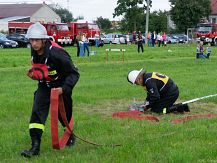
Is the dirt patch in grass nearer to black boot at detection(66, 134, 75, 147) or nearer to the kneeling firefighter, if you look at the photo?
the kneeling firefighter

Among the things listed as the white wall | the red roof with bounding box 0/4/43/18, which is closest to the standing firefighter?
the red roof with bounding box 0/4/43/18

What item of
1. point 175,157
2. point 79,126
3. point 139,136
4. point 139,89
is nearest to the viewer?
point 175,157

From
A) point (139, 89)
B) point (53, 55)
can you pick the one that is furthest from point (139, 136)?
point (139, 89)

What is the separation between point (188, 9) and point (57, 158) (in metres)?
74.4

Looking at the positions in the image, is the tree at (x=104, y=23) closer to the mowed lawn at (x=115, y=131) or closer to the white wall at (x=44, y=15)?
the white wall at (x=44, y=15)

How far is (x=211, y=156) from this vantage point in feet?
20.4

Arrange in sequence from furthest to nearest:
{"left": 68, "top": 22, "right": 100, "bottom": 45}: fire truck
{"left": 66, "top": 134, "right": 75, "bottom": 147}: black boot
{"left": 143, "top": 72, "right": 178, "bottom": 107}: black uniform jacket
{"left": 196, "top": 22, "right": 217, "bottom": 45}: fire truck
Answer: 1. {"left": 196, "top": 22, "right": 217, "bottom": 45}: fire truck
2. {"left": 68, "top": 22, "right": 100, "bottom": 45}: fire truck
3. {"left": 143, "top": 72, "right": 178, "bottom": 107}: black uniform jacket
4. {"left": 66, "top": 134, "right": 75, "bottom": 147}: black boot

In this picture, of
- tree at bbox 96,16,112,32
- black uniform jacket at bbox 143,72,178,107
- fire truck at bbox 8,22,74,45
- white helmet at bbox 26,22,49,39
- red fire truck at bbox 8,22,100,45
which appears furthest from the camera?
tree at bbox 96,16,112,32

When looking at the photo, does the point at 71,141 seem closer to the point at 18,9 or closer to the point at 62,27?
the point at 62,27

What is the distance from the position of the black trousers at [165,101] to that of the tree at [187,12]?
70201mm

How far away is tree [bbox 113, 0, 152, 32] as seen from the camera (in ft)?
284

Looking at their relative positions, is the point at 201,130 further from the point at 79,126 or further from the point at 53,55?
the point at 53,55

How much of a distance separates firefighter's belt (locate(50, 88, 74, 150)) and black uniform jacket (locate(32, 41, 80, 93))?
16 centimetres

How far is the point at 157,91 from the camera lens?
385 inches
